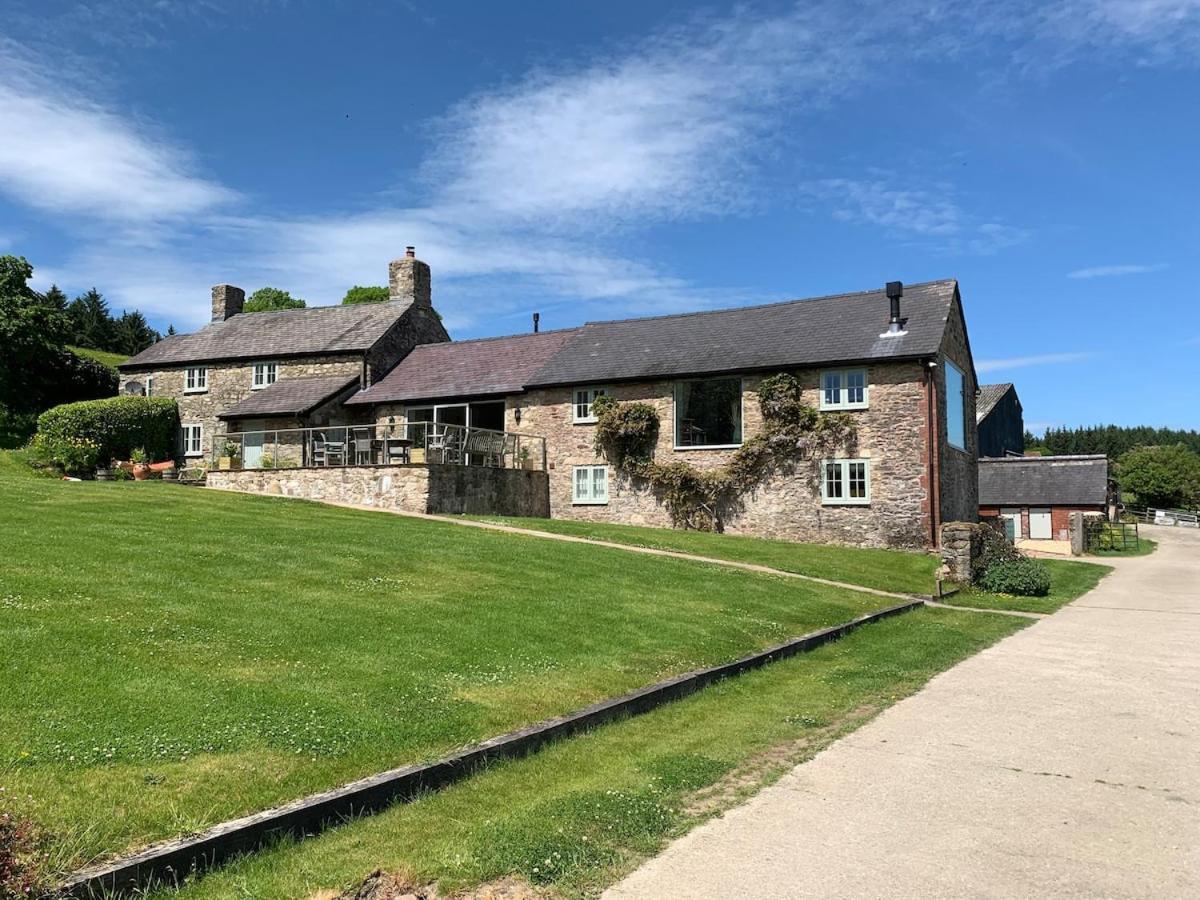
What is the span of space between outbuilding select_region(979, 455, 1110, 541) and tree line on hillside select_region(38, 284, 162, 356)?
62.9 metres

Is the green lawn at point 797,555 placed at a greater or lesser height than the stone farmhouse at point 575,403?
lesser

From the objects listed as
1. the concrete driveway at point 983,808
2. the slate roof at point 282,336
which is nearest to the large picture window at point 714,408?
the slate roof at point 282,336

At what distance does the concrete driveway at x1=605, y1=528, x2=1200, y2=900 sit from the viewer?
4.59 meters

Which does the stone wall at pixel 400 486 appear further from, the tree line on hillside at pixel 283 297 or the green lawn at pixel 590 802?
the tree line on hillside at pixel 283 297

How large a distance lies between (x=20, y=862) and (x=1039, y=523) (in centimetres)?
5004

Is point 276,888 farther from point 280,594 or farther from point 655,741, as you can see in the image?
point 280,594

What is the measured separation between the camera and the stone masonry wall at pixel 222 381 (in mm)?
35750

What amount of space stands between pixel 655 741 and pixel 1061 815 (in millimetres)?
3046

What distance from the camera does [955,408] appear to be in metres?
29.8

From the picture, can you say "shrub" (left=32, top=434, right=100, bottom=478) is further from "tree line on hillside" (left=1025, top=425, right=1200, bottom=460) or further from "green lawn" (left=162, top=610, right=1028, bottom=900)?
"tree line on hillside" (left=1025, top=425, right=1200, bottom=460)

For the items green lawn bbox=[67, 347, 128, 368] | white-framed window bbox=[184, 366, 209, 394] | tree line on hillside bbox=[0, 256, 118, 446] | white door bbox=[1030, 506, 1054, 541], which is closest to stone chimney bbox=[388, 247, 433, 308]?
white-framed window bbox=[184, 366, 209, 394]

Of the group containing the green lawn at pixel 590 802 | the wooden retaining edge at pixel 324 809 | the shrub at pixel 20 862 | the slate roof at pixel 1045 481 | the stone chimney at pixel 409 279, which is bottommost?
the green lawn at pixel 590 802

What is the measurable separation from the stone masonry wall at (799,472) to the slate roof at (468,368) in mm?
1967

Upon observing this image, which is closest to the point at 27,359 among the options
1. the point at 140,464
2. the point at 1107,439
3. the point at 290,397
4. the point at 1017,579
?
the point at 140,464
